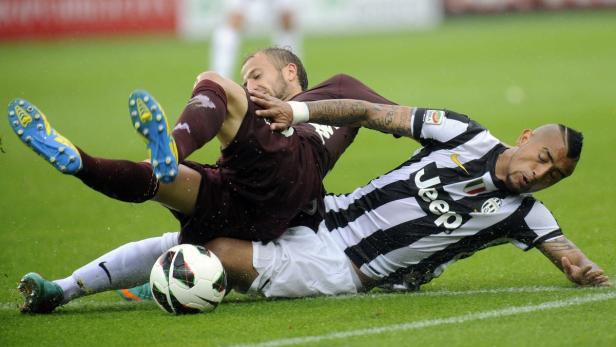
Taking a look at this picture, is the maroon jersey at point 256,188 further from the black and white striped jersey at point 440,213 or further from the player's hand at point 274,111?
the black and white striped jersey at point 440,213

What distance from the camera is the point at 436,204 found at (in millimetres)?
5797

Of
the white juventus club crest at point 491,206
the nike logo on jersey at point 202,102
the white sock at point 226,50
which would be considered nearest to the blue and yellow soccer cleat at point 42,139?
the nike logo on jersey at point 202,102

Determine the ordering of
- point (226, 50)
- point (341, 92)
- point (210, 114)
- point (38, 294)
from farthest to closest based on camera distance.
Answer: point (226, 50)
point (341, 92)
point (38, 294)
point (210, 114)

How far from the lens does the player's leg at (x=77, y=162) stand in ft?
16.6

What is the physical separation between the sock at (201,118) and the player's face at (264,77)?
0.99 metres

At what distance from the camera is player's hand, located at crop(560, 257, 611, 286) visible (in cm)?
562

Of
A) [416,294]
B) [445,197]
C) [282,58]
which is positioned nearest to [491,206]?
[445,197]

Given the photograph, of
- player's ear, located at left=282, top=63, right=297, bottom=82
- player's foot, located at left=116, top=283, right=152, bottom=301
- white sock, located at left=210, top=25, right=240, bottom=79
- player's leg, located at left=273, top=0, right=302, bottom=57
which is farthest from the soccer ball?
player's leg, located at left=273, top=0, right=302, bottom=57

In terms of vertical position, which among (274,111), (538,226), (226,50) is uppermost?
(274,111)

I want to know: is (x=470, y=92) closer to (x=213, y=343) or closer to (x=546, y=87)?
(x=546, y=87)

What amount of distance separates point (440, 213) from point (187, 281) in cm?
137

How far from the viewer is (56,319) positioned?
5488 millimetres

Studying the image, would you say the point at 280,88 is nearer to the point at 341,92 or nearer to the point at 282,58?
the point at 282,58

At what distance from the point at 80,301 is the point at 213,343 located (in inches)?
56.1
